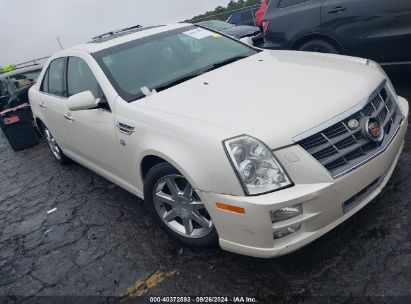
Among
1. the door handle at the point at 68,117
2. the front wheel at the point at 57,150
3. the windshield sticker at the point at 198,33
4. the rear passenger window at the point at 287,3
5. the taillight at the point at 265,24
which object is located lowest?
the front wheel at the point at 57,150

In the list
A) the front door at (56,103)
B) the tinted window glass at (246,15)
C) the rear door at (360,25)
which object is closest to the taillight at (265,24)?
the rear door at (360,25)

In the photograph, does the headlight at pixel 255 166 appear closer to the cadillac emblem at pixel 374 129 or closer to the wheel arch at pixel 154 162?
the wheel arch at pixel 154 162

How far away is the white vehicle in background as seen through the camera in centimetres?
242

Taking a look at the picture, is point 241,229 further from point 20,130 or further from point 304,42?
point 20,130

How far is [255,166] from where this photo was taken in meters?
2.44

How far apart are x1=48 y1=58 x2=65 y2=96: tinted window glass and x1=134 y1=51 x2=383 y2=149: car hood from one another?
1759 mm

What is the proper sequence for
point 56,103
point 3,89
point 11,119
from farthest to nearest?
point 3,89
point 11,119
point 56,103

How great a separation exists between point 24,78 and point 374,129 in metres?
8.01

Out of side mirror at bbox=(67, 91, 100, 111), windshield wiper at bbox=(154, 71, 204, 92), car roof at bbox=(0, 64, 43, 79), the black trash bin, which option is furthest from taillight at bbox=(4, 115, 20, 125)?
windshield wiper at bbox=(154, 71, 204, 92)

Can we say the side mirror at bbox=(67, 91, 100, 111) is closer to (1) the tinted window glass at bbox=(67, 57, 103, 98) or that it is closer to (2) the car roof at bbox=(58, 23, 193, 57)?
(1) the tinted window glass at bbox=(67, 57, 103, 98)

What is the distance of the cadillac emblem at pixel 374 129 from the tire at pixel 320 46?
106 inches

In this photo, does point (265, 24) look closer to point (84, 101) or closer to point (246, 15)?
point (84, 101)

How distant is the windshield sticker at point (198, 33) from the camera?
4219mm

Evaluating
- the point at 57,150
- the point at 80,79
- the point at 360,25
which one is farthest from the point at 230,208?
the point at 57,150
